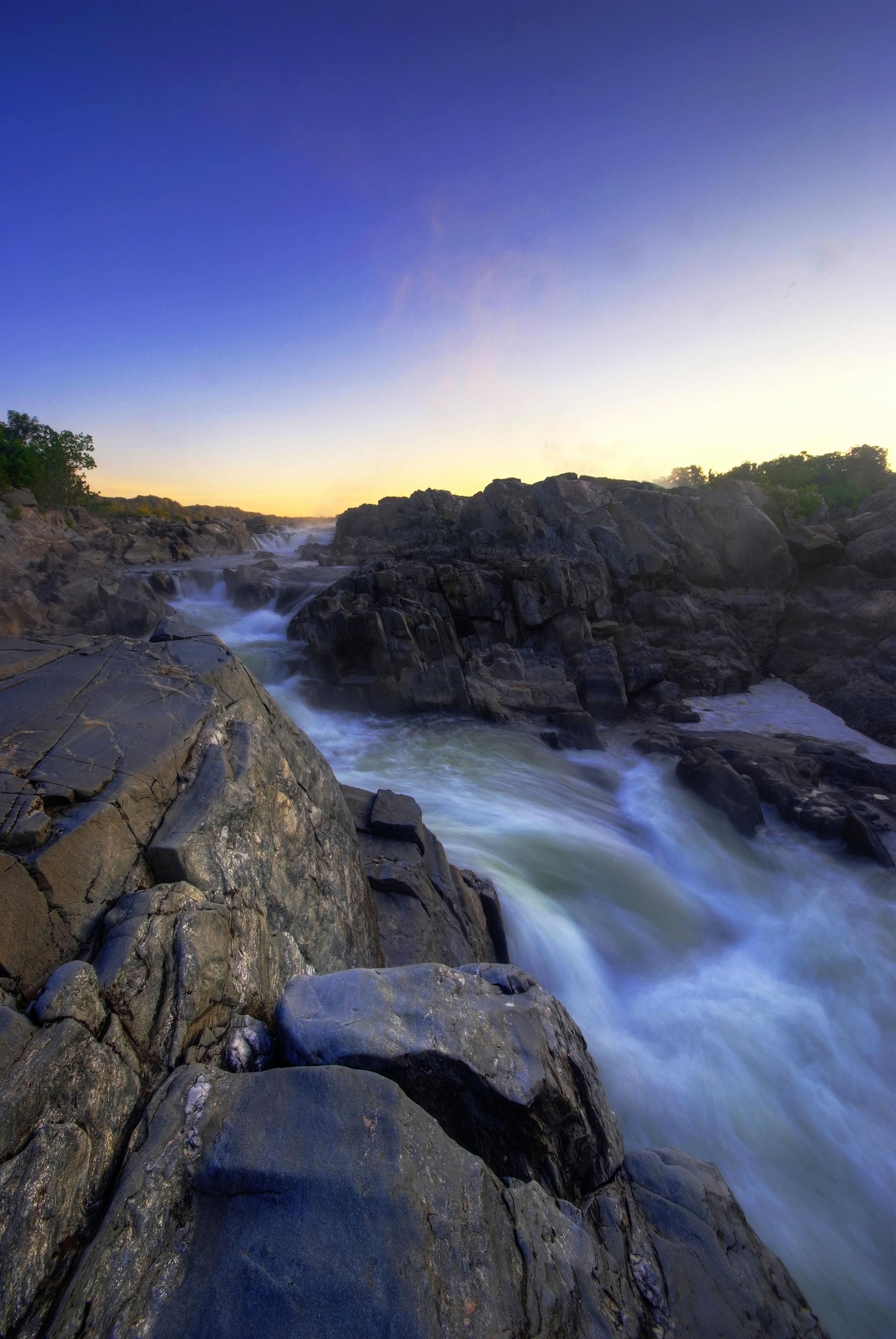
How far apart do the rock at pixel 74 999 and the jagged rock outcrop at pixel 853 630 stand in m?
22.6

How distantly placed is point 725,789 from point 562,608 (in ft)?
37.6

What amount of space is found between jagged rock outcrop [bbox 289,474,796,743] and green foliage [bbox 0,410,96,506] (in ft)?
118

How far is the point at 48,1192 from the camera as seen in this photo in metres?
2.77

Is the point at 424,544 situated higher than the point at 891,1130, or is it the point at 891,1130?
the point at 424,544

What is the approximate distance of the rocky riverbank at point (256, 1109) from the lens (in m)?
2.71

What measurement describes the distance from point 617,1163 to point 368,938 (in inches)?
126

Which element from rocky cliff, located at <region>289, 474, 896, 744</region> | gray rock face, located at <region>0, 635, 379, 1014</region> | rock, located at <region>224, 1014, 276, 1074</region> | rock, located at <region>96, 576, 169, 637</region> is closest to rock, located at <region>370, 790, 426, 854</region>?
gray rock face, located at <region>0, 635, 379, 1014</region>

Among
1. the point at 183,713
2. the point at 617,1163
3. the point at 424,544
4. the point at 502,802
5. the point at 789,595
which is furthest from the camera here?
the point at 424,544

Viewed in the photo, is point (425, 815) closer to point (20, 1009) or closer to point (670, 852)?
point (670, 852)

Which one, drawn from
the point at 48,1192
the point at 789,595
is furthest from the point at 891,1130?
the point at 789,595

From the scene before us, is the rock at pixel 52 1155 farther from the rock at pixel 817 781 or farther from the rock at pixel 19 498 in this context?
the rock at pixel 19 498

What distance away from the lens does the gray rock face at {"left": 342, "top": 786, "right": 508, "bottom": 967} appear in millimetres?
7328

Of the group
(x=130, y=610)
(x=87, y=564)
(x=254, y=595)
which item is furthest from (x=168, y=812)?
(x=87, y=564)

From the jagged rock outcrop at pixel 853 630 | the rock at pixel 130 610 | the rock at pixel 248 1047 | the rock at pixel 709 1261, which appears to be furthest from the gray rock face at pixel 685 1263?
the rock at pixel 130 610
